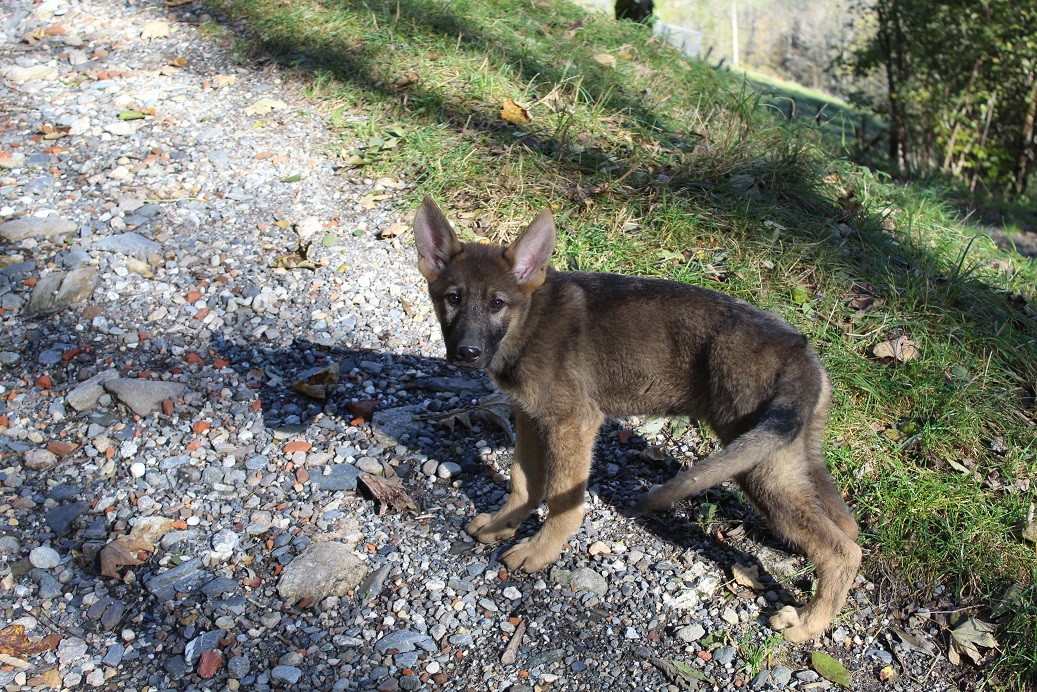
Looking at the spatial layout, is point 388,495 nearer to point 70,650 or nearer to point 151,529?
point 151,529

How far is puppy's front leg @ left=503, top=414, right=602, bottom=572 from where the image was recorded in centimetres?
418

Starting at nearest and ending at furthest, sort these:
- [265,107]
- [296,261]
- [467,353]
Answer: [467,353] → [296,261] → [265,107]

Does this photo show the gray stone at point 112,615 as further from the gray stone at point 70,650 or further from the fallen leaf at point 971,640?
the fallen leaf at point 971,640

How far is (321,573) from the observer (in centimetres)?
396

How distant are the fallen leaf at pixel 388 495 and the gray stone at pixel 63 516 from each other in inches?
51.5

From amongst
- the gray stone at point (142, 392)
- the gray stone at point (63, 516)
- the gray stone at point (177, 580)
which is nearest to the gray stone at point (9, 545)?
the gray stone at point (63, 516)

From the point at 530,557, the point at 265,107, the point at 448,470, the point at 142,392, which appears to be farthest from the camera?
the point at 265,107

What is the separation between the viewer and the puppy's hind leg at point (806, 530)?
153 inches

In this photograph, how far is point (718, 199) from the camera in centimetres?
638

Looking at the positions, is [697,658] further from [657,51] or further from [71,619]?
[657,51]

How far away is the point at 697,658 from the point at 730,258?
2.92m

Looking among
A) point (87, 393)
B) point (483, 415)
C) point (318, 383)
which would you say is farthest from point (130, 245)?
point (483, 415)

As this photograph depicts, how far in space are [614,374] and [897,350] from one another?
6.68ft

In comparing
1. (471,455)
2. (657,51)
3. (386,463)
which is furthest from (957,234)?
(386,463)
